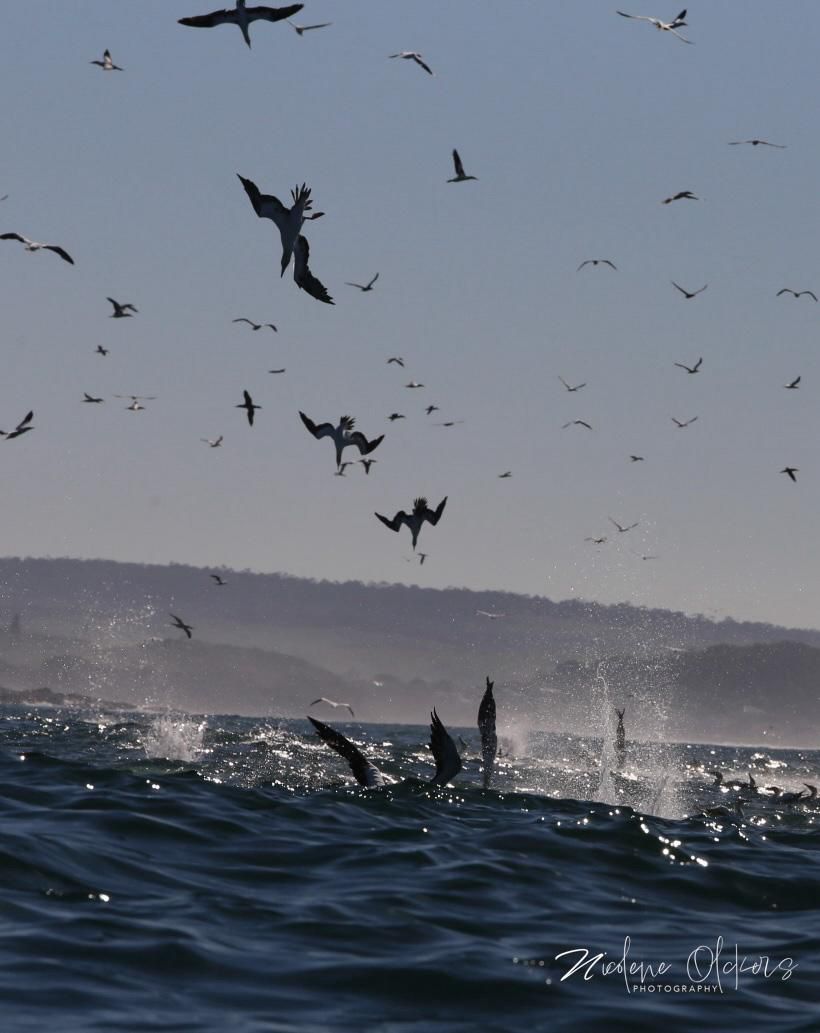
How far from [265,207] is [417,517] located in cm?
738

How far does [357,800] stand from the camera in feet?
72.4

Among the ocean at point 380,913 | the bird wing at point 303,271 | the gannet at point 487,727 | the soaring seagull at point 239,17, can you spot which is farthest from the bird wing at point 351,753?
the soaring seagull at point 239,17

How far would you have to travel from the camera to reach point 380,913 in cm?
1285

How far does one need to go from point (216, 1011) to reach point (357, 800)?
1280cm

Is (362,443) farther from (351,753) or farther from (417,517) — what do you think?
→ (351,753)

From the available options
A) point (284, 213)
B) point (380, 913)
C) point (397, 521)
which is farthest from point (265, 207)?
point (380, 913)

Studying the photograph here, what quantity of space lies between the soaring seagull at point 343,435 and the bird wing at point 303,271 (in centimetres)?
620

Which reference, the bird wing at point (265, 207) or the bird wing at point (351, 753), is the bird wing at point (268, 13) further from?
the bird wing at point (351, 753)

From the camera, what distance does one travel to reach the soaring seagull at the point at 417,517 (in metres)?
25.6

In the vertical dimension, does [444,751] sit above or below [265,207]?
below

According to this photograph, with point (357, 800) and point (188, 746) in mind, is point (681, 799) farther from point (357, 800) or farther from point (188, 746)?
point (188, 746)

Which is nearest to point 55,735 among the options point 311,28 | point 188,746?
point 188,746

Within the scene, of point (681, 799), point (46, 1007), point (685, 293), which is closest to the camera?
point (46, 1007)

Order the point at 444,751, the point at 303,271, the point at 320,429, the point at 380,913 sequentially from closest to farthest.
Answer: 1. the point at 380,913
2. the point at 444,751
3. the point at 303,271
4. the point at 320,429
